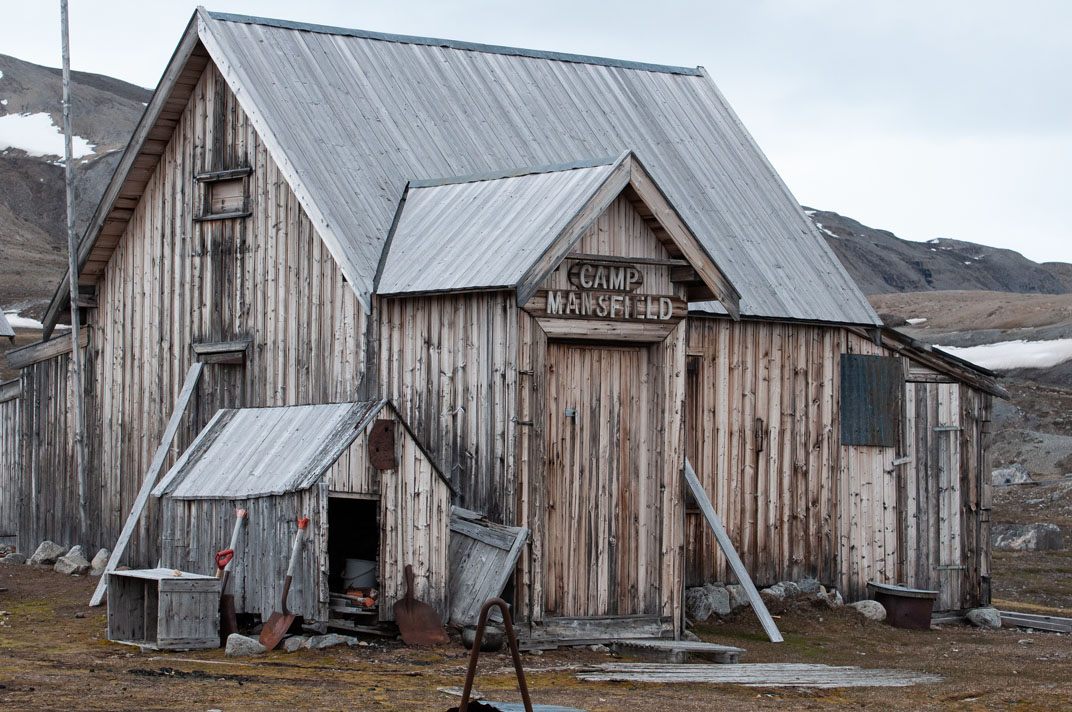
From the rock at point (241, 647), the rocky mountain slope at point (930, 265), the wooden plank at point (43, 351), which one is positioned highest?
the rocky mountain slope at point (930, 265)

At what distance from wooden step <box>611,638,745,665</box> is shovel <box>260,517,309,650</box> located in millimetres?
3500

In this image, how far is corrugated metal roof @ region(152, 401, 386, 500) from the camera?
15086 mm

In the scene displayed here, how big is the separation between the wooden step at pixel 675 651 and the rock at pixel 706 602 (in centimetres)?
281

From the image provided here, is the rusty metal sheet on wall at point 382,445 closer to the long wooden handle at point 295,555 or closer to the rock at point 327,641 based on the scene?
the long wooden handle at point 295,555

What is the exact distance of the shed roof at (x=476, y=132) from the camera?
18.2 meters

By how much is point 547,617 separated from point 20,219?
11675 centimetres

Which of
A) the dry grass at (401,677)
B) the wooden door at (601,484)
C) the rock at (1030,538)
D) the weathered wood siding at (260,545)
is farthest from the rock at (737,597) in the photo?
the rock at (1030,538)

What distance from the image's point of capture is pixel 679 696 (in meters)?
12.9

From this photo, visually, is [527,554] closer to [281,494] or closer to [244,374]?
[281,494]

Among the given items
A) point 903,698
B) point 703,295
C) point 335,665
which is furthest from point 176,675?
point 703,295

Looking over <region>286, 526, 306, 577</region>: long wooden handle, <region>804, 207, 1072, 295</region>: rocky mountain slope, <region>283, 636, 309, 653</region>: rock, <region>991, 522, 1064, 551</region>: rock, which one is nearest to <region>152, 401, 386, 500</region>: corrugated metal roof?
<region>286, 526, 306, 577</region>: long wooden handle

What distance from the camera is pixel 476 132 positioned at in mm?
20188

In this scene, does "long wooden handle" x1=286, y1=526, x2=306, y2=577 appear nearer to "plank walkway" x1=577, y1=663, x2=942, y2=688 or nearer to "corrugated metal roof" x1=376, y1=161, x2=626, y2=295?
"plank walkway" x1=577, y1=663, x2=942, y2=688

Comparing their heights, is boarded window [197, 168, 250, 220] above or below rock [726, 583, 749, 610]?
above
